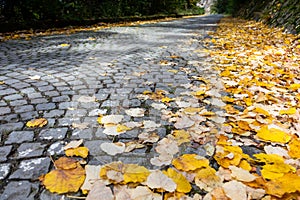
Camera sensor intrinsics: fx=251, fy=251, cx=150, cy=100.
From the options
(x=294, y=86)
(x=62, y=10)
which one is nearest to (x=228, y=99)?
(x=294, y=86)

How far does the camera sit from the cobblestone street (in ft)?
4.61

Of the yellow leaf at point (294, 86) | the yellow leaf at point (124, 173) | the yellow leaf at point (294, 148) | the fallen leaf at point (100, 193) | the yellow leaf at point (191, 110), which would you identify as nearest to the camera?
the fallen leaf at point (100, 193)

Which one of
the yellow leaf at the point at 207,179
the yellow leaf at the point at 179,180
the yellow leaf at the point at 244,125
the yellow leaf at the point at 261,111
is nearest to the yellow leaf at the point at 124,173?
the yellow leaf at the point at 179,180

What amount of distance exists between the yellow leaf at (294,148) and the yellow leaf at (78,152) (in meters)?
1.20

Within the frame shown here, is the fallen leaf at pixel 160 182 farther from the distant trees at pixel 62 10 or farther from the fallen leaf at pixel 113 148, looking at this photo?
the distant trees at pixel 62 10

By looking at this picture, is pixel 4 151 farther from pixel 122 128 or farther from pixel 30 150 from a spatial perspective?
pixel 122 128

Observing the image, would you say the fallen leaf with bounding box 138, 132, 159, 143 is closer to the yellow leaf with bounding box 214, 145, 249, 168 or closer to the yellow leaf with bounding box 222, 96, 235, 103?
the yellow leaf with bounding box 214, 145, 249, 168

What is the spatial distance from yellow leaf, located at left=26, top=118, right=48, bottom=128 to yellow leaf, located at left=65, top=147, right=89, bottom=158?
1.43 feet

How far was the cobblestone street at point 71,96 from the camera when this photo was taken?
4.61 ft

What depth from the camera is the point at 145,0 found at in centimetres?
1574

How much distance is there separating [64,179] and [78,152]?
253 millimetres

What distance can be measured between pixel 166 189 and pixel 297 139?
989mm

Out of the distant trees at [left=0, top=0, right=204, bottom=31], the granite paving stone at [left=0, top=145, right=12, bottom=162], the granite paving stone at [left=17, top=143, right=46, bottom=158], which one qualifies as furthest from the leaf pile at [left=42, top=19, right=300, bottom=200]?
the distant trees at [left=0, top=0, right=204, bottom=31]

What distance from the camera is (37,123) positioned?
5.93 ft
